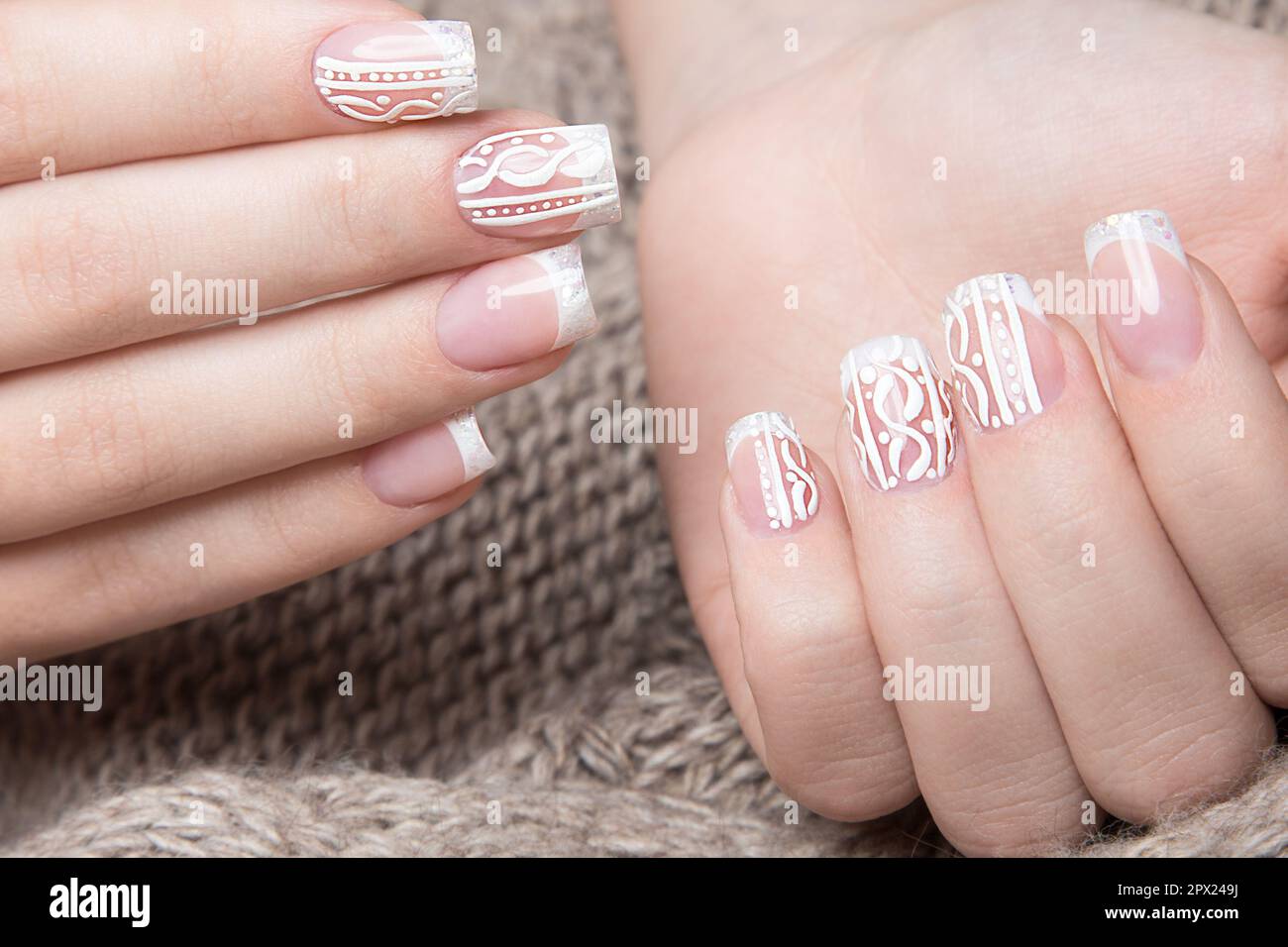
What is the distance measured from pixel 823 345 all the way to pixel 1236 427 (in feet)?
0.89

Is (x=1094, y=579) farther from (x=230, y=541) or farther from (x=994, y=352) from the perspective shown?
(x=230, y=541)

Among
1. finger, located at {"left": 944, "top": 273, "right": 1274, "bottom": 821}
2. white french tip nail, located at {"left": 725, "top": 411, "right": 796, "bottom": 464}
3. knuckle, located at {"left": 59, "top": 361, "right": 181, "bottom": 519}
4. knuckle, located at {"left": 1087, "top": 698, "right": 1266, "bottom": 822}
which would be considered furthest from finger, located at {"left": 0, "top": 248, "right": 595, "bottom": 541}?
knuckle, located at {"left": 1087, "top": 698, "right": 1266, "bottom": 822}

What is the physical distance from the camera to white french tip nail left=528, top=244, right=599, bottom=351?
0.60 metres

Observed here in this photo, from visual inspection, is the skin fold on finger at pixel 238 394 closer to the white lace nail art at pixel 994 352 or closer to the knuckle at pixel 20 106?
the knuckle at pixel 20 106

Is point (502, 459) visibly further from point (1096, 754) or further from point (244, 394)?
point (1096, 754)

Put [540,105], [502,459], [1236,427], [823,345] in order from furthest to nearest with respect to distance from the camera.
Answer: [540,105] < [502,459] < [823,345] < [1236,427]

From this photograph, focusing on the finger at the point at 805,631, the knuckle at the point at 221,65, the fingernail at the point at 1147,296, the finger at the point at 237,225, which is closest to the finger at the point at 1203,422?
the fingernail at the point at 1147,296

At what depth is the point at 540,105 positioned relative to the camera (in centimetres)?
103

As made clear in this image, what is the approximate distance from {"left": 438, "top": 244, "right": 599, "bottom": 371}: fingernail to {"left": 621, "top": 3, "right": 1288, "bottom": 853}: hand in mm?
122

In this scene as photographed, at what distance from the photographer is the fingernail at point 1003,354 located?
0.57 m

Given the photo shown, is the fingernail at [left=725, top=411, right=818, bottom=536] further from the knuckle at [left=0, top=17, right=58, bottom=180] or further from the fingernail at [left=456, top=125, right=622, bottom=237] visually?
the knuckle at [left=0, top=17, right=58, bottom=180]

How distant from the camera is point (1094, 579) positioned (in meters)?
0.56

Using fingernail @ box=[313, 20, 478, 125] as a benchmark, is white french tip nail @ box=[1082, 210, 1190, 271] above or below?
below

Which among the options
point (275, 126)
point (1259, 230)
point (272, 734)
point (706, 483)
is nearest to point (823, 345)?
point (706, 483)
